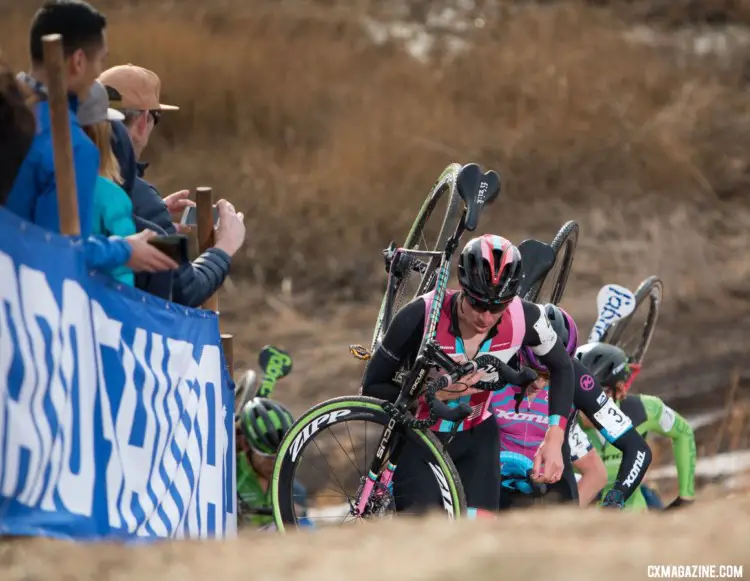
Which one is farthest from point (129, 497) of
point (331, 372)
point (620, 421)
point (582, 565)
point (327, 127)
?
point (327, 127)

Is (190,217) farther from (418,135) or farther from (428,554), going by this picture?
(418,135)

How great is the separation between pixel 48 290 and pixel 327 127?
1824cm

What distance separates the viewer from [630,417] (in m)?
9.92

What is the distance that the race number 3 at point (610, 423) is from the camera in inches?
328

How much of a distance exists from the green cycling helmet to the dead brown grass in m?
10.7

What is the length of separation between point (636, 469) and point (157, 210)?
309 cm

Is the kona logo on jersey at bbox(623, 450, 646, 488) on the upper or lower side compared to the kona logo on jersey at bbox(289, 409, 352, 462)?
lower

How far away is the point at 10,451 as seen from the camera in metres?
5.12

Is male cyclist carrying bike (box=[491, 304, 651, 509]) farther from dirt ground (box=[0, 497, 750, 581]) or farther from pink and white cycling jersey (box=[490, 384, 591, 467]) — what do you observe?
dirt ground (box=[0, 497, 750, 581])

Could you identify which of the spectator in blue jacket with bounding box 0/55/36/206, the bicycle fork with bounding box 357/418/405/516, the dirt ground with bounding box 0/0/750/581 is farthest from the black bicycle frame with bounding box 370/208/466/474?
the dirt ground with bounding box 0/0/750/581

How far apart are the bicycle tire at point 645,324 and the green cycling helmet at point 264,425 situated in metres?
2.43

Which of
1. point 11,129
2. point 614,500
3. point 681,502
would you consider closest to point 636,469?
point 614,500

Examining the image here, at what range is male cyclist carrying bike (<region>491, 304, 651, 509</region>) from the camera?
812cm

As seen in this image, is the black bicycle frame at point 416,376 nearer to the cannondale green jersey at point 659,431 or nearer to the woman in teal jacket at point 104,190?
the woman in teal jacket at point 104,190
